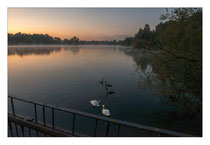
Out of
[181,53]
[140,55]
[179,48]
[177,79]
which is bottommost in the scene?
[177,79]

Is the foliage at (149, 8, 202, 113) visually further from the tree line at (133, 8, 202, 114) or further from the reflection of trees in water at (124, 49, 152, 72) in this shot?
the reflection of trees in water at (124, 49, 152, 72)

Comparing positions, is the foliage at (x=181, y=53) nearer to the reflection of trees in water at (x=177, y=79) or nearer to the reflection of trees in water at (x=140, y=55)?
the reflection of trees in water at (x=177, y=79)

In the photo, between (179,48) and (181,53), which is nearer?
(179,48)

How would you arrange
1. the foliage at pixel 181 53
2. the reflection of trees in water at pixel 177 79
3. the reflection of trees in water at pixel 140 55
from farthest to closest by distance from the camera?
the reflection of trees in water at pixel 177 79, the reflection of trees in water at pixel 140 55, the foliage at pixel 181 53

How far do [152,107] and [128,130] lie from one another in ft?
16.0

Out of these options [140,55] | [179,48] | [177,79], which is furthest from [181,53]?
[140,55]

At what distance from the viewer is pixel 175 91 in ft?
31.1

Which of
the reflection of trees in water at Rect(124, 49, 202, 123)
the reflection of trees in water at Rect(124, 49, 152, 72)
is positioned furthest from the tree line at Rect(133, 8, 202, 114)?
the reflection of trees in water at Rect(124, 49, 152, 72)

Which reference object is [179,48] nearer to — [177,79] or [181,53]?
[181,53]

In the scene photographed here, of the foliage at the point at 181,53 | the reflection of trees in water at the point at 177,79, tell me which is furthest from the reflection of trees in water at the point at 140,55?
the foliage at the point at 181,53

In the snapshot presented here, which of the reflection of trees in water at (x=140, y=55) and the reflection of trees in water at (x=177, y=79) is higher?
the reflection of trees in water at (x=140, y=55)
